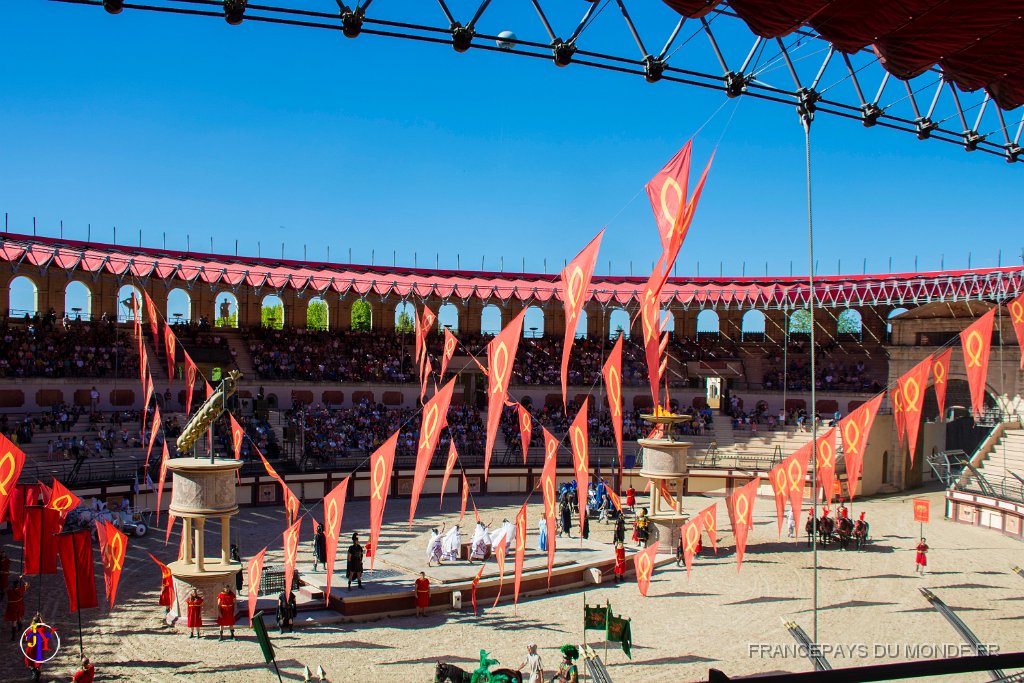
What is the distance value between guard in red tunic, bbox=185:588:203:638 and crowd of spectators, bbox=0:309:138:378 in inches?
931

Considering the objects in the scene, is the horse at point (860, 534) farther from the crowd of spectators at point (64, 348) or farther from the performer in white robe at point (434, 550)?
the crowd of spectators at point (64, 348)

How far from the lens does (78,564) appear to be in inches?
639

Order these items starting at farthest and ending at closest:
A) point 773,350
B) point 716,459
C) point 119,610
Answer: point 773,350 → point 716,459 → point 119,610

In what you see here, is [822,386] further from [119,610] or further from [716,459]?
[119,610]

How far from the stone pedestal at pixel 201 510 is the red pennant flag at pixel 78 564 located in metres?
2.65

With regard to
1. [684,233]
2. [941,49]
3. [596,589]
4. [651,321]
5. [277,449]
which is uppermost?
[941,49]

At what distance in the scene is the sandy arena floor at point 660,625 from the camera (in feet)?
55.7

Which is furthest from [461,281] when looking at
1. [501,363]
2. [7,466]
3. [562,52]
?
[562,52]

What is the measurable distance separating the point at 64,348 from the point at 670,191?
3540 centimetres

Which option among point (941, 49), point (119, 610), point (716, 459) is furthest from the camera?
point (716, 459)

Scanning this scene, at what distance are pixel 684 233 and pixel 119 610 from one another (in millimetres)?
15726

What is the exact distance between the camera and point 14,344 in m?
38.7

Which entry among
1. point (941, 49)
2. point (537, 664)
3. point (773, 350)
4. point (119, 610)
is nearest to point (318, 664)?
point (537, 664)

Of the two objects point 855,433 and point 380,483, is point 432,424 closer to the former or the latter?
point 380,483
